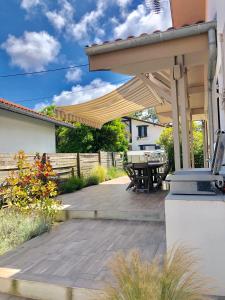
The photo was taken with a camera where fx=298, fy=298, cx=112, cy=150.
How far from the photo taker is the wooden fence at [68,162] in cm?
970

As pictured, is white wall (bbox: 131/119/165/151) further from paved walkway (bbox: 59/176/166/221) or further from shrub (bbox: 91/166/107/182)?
paved walkway (bbox: 59/176/166/221)

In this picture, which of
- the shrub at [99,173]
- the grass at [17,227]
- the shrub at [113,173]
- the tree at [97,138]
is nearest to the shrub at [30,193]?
the grass at [17,227]

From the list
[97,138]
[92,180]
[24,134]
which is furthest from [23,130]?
[97,138]

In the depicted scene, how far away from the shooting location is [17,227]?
244 inches

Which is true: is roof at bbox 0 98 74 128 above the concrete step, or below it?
above

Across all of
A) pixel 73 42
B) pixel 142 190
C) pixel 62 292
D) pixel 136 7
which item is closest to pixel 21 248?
pixel 62 292

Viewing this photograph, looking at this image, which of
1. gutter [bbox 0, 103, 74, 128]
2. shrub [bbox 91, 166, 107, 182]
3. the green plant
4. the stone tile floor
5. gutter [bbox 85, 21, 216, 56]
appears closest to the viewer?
the green plant

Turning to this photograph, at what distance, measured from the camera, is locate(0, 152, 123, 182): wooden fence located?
970cm

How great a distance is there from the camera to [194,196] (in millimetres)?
3570

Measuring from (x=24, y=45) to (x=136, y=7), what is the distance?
1099 centimetres

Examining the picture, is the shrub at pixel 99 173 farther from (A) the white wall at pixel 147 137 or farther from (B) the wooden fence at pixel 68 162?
(A) the white wall at pixel 147 137

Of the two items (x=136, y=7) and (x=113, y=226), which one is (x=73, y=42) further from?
(x=113, y=226)

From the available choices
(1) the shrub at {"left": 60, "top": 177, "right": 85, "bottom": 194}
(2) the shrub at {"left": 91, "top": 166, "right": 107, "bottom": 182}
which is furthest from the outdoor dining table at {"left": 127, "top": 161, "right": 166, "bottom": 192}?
(2) the shrub at {"left": 91, "top": 166, "right": 107, "bottom": 182}

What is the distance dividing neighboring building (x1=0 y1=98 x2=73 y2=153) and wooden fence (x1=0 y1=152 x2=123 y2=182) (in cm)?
177
